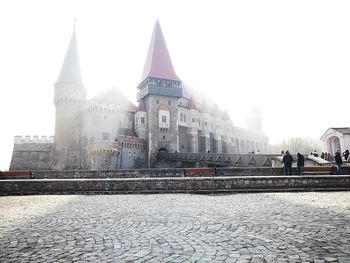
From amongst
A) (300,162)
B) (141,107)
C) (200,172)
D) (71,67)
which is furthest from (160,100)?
(300,162)

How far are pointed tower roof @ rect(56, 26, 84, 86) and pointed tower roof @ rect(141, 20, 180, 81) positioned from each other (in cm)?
1141

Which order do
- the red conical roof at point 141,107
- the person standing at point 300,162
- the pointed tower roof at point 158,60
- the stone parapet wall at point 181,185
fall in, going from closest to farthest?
the stone parapet wall at point 181,185, the person standing at point 300,162, the red conical roof at point 141,107, the pointed tower roof at point 158,60

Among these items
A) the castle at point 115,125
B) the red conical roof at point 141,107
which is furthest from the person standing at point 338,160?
the red conical roof at point 141,107

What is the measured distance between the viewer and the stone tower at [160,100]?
46.2m

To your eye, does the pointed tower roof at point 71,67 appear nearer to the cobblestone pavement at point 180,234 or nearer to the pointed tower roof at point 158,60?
the pointed tower roof at point 158,60

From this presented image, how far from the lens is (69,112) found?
149ft

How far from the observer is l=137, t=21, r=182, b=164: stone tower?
152 ft

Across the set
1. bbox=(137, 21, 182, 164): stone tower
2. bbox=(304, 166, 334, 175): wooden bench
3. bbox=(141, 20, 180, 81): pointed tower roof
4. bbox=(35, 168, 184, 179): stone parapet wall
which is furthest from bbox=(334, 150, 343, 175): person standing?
bbox=(141, 20, 180, 81): pointed tower roof

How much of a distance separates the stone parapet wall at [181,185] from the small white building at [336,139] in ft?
51.4

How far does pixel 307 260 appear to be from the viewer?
3516 mm

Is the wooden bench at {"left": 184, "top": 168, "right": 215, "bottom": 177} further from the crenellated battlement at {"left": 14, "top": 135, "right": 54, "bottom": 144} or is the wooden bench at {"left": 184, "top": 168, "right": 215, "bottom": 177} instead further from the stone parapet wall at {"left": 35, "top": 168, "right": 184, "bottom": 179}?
the crenellated battlement at {"left": 14, "top": 135, "right": 54, "bottom": 144}

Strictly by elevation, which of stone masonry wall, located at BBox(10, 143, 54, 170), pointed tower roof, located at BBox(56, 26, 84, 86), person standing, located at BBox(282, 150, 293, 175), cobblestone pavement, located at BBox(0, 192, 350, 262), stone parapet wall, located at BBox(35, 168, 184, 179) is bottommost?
cobblestone pavement, located at BBox(0, 192, 350, 262)

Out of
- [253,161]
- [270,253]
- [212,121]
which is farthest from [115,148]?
[270,253]

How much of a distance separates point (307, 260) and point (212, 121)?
57342 mm
